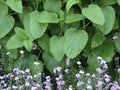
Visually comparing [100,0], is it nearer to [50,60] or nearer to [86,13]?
[86,13]

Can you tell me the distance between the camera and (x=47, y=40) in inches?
152

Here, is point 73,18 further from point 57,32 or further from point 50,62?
point 50,62

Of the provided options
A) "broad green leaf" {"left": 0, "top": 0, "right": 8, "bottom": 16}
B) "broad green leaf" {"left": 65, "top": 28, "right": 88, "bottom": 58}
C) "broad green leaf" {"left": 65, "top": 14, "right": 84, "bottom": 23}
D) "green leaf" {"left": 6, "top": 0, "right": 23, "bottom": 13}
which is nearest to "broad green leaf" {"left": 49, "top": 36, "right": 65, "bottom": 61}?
"broad green leaf" {"left": 65, "top": 28, "right": 88, "bottom": 58}

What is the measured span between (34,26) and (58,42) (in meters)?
0.27

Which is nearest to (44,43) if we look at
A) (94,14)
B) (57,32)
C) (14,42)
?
(57,32)

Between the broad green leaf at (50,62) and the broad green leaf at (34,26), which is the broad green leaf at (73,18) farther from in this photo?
the broad green leaf at (50,62)

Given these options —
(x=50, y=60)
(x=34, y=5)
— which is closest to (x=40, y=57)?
(x=50, y=60)

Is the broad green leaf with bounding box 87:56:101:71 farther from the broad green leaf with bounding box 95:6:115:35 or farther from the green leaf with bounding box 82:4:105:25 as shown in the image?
the green leaf with bounding box 82:4:105:25

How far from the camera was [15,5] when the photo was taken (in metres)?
3.71

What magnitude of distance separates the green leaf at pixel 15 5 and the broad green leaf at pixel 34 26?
0.14 meters

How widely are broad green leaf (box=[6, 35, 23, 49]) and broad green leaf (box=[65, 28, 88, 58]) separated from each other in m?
0.47

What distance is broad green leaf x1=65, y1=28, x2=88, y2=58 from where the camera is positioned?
3.49 m

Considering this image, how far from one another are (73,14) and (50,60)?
0.53 metres

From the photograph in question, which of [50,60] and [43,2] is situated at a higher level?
[43,2]
